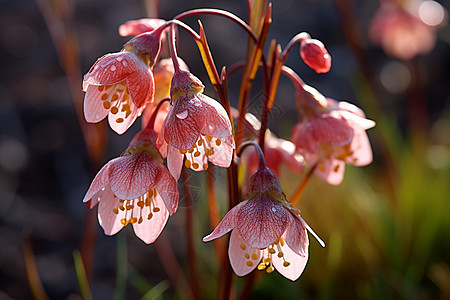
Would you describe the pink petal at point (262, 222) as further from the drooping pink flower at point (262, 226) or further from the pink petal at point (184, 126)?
the pink petal at point (184, 126)

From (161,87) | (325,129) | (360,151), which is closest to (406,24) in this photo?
(360,151)

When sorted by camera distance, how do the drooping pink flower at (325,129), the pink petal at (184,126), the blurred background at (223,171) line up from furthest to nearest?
the blurred background at (223,171), the drooping pink flower at (325,129), the pink petal at (184,126)

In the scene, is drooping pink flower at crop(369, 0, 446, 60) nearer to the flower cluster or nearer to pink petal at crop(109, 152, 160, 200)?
the flower cluster

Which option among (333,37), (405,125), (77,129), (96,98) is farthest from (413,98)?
(96,98)

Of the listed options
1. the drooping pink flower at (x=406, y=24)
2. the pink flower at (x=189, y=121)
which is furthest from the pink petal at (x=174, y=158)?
the drooping pink flower at (x=406, y=24)

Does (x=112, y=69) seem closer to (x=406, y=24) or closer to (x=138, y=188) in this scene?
(x=138, y=188)

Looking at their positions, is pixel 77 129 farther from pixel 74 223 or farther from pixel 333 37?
pixel 333 37
